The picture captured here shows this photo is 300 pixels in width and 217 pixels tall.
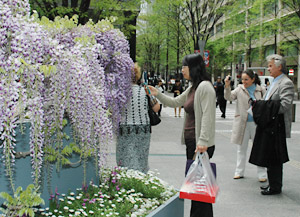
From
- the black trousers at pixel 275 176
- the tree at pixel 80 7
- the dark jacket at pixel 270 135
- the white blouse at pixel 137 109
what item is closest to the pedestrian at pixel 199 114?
the white blouse at pixel 137 109

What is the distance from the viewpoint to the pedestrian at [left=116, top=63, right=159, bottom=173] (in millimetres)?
5047

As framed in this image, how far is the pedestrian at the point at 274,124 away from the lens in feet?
19.1

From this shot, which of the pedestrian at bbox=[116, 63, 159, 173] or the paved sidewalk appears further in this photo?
the paved sidewalk

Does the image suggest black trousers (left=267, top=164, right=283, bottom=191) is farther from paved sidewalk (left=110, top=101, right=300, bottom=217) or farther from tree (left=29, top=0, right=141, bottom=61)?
tree (left=29, top=0, right=141, bottom=61)

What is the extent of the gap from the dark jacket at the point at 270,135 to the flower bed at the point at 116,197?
1881mm

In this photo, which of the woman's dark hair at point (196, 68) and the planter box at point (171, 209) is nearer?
the planter box at point (171, 209)

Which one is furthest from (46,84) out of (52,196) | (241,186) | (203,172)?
(241,186)

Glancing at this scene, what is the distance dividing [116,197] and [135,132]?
1.23 metres

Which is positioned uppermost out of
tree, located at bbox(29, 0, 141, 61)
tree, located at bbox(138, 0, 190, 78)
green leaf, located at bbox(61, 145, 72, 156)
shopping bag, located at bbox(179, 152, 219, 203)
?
tree, located at bbox(138, 0, 190, 78)

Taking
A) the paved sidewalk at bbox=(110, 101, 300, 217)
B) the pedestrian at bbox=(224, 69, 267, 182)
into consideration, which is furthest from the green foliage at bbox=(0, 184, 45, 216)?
the pedestrian at bbox=(224, 69, 267, 182)

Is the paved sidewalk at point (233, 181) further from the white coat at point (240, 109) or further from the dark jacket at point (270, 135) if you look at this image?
the white coat at point (240, 109)

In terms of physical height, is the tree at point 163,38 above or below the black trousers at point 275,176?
above

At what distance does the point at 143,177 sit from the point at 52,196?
1.39 m

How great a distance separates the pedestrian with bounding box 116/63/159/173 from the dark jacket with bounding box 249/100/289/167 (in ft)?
5.64
